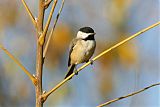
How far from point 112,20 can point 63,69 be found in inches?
36.7

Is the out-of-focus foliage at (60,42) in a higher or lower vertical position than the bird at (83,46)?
lower

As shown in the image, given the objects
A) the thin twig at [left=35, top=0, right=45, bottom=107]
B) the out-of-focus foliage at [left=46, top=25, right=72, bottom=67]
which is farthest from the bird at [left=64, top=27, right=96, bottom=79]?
the thin twig at [left=35, top=0, right=45, bottom=107]

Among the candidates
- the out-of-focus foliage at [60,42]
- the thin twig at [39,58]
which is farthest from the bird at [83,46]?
the thin twig at [39,58]

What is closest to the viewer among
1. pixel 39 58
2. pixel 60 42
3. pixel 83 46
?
pixel 39 58

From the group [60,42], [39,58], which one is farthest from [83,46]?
[39,58]

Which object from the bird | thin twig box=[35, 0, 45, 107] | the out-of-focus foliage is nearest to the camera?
thin twig box=[35, 0, 45, 107]

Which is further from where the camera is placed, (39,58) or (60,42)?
(60,42)

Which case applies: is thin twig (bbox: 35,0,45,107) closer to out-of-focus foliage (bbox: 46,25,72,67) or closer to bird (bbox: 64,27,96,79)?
bird (bbox: 64,27,96,79)

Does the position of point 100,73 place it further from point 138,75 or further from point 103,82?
point 138,75

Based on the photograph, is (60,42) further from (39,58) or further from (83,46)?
(39,58)

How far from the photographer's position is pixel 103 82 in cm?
378

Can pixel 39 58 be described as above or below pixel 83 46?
above

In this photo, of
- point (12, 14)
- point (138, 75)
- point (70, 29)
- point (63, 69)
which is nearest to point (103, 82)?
point (63, 69)

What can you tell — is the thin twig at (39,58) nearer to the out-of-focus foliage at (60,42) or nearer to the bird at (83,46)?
the bird at (83,46)
